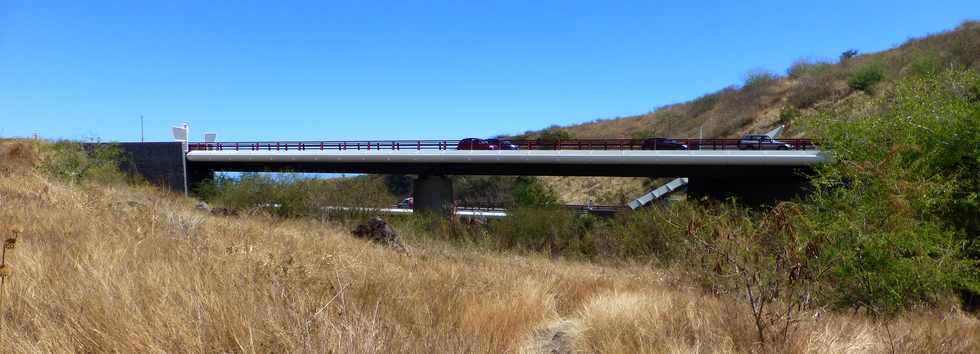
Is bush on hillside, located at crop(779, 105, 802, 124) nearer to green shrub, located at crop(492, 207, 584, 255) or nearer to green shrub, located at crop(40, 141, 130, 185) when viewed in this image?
green shrub, located at crop(492, 207, 584, 255)

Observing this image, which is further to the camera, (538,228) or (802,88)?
(802,88)

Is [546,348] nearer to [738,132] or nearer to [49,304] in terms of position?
[49,304]

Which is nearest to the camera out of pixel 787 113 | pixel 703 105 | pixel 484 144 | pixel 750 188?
pixel 750 188

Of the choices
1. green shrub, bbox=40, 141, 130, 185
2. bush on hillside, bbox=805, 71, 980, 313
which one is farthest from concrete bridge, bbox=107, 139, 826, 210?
bush on hillside, bbox=805, 71, 980, 313

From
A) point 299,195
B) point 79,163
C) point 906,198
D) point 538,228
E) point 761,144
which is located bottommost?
point 538,228

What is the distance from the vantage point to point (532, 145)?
44.4 m

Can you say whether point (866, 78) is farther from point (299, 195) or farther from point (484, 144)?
point (299, 195)

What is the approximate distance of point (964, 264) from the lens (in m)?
12.0

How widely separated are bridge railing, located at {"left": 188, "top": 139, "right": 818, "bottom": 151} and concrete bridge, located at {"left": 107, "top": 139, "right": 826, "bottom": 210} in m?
0.07

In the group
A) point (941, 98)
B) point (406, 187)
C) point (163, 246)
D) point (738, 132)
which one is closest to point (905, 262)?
point (941, 98)

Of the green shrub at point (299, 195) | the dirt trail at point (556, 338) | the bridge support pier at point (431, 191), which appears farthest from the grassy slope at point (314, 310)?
the bridge support pier at point (431, 191)

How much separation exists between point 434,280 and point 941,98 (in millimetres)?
13383

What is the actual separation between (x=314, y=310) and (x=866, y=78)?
237 ft

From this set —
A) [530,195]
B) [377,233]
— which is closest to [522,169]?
[530,195]
